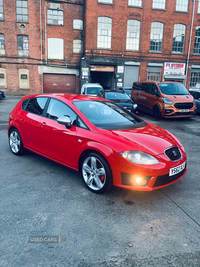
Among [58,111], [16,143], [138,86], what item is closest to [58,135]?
[58,111]

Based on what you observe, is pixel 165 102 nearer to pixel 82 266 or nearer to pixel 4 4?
pixel 82 266

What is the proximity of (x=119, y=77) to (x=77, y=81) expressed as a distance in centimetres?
555

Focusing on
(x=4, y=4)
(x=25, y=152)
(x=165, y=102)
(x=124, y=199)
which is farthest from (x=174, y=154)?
(x=4, y=4)

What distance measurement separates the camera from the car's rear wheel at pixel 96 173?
3.54 metres

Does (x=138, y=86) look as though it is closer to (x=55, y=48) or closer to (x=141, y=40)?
(x=141, y=40)

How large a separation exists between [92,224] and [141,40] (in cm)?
2628

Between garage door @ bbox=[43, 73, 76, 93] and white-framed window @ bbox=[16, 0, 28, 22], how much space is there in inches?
252

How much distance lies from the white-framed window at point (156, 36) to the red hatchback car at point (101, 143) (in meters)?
24.1

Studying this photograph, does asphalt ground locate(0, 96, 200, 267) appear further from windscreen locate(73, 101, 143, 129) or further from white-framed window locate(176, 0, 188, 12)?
white-framed window locate(176, 0, 188, 12)

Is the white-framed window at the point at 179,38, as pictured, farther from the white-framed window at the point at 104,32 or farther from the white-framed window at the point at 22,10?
the white-framed window at the point at 22,10

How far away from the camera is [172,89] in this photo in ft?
39.6

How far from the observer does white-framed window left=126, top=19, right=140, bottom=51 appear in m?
25.6

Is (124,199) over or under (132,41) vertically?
under

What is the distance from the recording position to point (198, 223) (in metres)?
3.02
